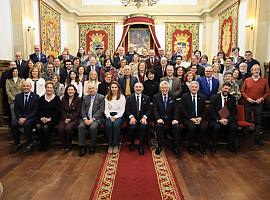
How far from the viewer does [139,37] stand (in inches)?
403

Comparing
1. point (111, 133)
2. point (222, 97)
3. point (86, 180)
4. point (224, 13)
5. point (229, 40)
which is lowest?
point (86, 180)

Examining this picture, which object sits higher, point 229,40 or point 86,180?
point 229,40

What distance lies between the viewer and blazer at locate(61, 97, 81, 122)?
13.7ft

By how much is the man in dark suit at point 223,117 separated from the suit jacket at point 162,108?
2.03ft

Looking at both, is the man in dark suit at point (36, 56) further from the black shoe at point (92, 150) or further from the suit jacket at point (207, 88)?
the suit jacket at point (207, 88)

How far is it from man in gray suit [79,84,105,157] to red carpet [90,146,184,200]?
0.49 m

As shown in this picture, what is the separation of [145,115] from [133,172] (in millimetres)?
1184

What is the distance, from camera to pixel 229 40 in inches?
320

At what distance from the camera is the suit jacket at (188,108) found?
13.4 ft

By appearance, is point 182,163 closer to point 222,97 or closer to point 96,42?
point 222,97

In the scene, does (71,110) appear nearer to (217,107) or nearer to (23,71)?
(23,71)

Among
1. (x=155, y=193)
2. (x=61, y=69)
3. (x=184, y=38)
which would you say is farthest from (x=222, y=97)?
(x=184, y=38)

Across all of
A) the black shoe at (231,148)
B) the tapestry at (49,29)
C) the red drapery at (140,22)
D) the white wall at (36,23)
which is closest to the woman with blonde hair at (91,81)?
the black shoe at (231,148)

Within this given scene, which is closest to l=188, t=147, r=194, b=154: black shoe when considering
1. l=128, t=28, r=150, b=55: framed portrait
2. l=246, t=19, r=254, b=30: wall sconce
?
l=246, t=19, r=254, b=30: wall sconce
